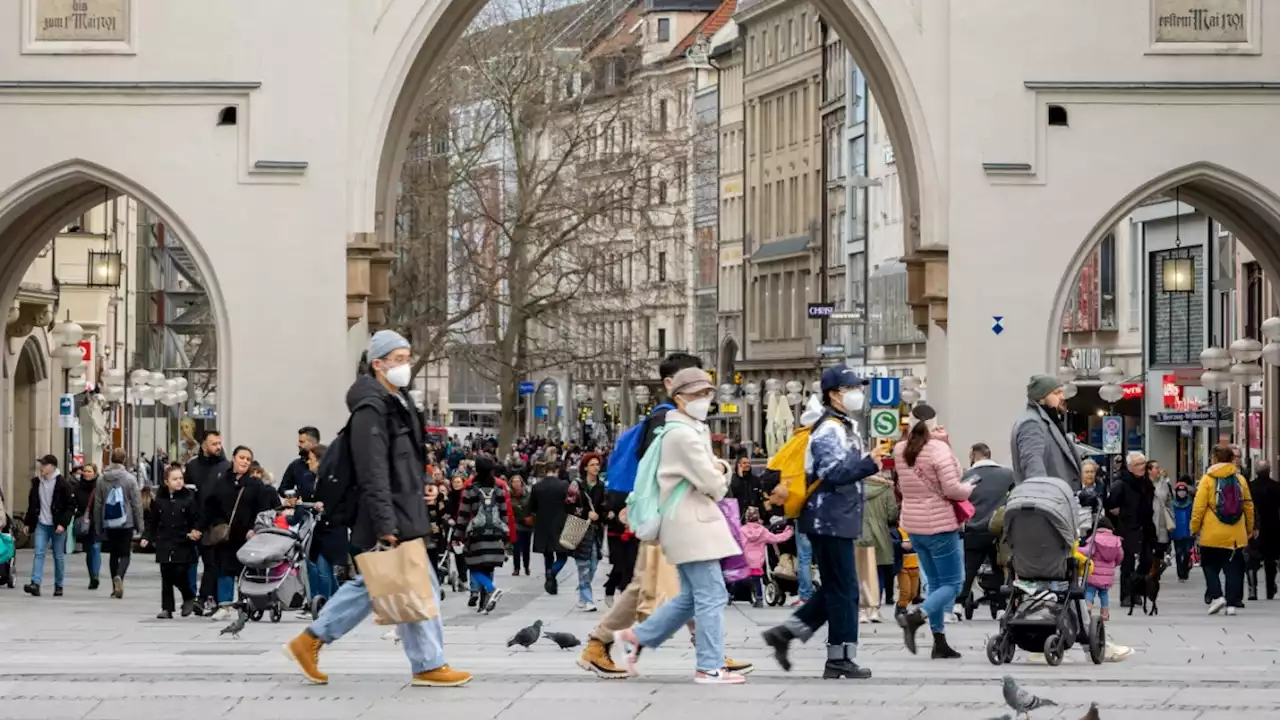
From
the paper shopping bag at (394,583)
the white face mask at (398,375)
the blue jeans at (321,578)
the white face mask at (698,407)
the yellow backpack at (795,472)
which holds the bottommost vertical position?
the blue jeans at (321,578)

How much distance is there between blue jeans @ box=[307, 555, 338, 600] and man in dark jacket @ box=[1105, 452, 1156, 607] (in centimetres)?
684

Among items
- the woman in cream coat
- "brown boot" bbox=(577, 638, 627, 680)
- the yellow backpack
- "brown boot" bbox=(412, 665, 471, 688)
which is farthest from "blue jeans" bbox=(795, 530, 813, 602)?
"brown boot" bbox=(412, 665, 471, 688)

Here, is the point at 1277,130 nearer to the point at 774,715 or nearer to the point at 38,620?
the point at 38,620

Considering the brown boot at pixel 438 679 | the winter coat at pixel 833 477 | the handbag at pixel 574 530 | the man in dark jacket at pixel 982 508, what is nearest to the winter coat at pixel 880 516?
the man in dark jacket at pixel 982 508

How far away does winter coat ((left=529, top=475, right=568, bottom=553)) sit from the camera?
2959 centimetres

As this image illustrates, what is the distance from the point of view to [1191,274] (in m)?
44.2

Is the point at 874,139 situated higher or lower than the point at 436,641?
higher

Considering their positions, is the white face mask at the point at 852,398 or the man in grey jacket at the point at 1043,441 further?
the man in grey jacket at the point at 1043,441

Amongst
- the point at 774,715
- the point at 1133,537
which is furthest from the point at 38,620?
the point at 774,715

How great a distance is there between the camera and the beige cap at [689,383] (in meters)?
15.1

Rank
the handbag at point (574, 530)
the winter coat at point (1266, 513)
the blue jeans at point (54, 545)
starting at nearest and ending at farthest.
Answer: the handbag at point (574, 530), the winter coat at point (1266, 513), the blue jeans at point (54, 545)

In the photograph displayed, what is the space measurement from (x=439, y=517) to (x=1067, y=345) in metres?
38.5

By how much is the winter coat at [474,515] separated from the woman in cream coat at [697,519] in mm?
11085

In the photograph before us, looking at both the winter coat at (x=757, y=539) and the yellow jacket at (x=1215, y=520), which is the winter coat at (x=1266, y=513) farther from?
the winter coat at (x=757, y=539)
